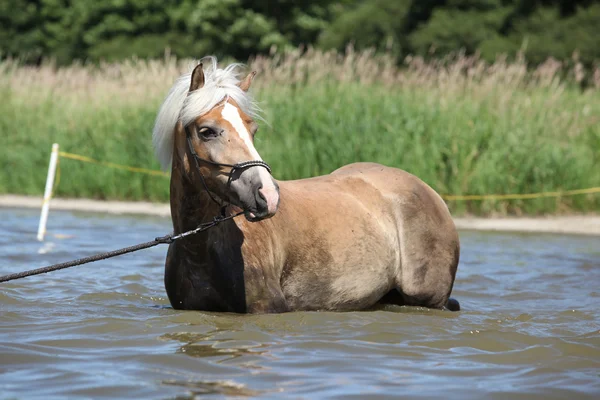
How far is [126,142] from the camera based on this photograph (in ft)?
53.9

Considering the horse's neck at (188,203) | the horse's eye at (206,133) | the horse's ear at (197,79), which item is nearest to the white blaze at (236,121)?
the horse's eye at (206,133)

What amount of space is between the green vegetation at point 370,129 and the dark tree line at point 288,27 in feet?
41.0

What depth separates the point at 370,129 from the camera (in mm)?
14844

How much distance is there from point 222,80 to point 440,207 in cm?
217

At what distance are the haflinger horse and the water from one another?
7.1 inches

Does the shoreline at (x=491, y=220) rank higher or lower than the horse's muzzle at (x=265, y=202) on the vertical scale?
lower

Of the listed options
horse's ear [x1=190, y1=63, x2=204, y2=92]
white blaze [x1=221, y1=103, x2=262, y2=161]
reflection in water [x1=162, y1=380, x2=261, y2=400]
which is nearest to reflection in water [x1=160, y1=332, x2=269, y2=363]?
reflection in water [x1=162, y1=380, x2=261, y2=400]

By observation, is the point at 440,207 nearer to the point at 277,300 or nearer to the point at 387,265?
the point at 387,265

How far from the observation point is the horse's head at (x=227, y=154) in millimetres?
5164

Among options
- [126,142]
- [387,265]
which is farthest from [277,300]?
[126,142]

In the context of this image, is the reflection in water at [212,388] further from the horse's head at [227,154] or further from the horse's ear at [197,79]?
the horse's ear at [197,79]

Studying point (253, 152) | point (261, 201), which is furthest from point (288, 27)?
point (261, 201)

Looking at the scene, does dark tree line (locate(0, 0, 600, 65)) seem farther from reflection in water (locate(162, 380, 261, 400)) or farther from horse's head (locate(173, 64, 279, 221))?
reflection in water (locate(162, 380, 261, 400))

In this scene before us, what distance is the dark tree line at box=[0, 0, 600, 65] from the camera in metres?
31.8
